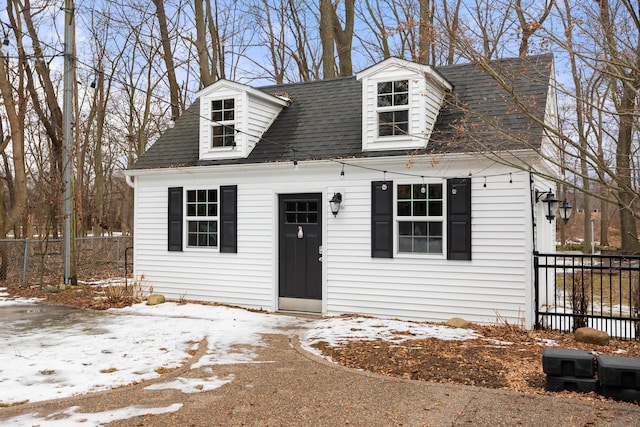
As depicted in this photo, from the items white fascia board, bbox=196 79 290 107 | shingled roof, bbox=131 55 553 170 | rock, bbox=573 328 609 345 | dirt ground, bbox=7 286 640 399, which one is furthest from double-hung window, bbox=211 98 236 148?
rock, bbox=573 328 609 345

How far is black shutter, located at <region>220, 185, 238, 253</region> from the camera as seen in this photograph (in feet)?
34.9

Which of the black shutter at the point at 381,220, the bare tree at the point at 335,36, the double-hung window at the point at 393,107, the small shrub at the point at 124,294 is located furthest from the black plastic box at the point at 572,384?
the bare tree at the point at 335,36

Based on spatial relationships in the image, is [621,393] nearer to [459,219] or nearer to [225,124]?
[459,219]

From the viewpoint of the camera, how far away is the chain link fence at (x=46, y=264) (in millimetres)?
13492

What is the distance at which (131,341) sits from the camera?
24.6 ft

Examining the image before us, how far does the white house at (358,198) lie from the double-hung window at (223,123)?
0.03 meters

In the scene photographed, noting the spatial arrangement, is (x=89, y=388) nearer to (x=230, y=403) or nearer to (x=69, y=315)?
(x=230, y=403)

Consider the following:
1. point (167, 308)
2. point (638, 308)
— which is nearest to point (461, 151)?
point (638, 308)

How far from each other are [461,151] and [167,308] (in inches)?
246

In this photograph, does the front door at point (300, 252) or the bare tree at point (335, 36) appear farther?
the bare tree at point (335, 36)

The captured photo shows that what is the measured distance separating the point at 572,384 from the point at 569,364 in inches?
7.7

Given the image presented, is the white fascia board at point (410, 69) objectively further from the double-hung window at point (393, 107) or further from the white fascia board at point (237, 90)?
the white fascia board at point (237, 90)

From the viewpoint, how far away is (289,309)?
1033 centimetres

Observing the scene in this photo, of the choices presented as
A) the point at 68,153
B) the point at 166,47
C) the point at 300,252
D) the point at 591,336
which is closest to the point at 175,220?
the point at 300,252
